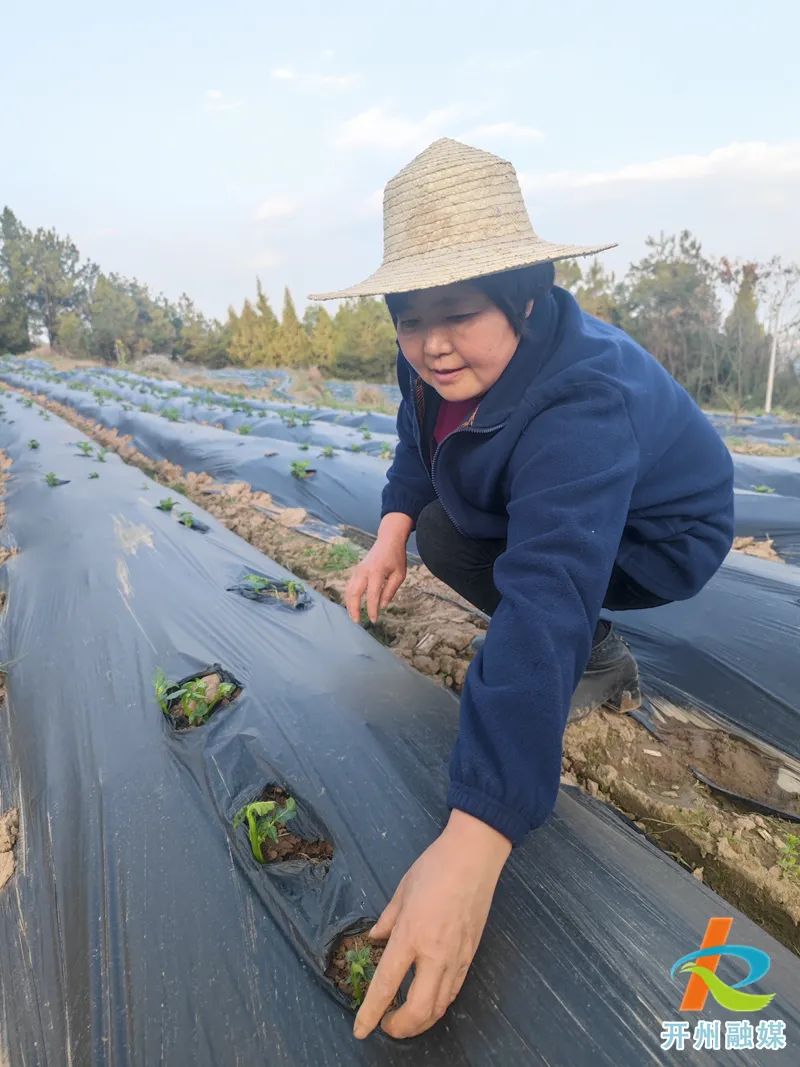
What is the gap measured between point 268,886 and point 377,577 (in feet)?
2.55

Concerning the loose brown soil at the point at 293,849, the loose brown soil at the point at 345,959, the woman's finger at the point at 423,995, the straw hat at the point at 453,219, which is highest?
the straw hat at the point at 453,219

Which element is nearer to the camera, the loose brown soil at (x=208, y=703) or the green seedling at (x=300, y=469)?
the loose brown soil at (x=208, y=703)

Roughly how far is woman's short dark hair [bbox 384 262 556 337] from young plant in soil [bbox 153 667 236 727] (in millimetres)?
1105

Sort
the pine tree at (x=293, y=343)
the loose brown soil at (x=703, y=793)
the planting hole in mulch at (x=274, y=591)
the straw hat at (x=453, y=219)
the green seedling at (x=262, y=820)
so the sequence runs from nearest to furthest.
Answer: the straw hat at (x=453, y=219)
the green seedling at (x=262, y=820)
the loose brown soil at (x=703, y=793)
the planting hole in mulch at (x=274, y=591)
the pine tree at (x=293, y=343)

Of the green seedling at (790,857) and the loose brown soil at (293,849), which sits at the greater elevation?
the loose brown soil at (293,849)

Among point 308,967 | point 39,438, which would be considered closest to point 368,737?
point 308,967

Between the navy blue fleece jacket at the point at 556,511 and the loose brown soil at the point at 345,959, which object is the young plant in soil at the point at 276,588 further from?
the loose brown soil at the point at 345,959

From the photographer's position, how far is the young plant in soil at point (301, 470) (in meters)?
4.36

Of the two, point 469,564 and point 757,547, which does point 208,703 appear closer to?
point 469,564

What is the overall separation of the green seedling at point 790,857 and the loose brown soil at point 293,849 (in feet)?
3.40

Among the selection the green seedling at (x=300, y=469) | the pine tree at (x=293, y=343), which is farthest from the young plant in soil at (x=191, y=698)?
the pine tree at (x=293, y=343)

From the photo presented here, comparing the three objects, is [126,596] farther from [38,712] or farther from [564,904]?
[564,904]

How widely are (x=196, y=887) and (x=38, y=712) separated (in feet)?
2.75

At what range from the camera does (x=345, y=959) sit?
99 cm
